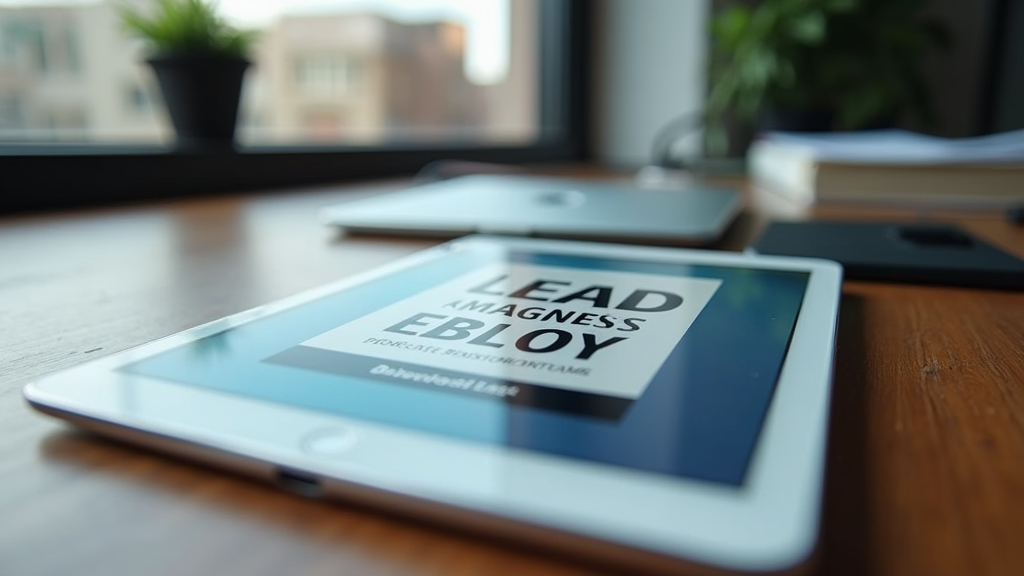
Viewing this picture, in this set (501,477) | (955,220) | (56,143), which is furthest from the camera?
(56,143)

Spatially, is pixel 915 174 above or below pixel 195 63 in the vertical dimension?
below

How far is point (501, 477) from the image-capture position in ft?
0.61

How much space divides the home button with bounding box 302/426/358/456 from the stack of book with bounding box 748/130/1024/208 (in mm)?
821

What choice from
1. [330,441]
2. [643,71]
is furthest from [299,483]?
[643,71]

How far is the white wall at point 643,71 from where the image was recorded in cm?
200

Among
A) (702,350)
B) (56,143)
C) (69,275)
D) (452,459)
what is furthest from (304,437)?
(56,143)

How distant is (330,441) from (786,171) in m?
0.97

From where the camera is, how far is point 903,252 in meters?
0.55

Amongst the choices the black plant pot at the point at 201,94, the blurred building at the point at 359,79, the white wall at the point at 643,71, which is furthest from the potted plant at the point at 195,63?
the white wall at the point at 643,71

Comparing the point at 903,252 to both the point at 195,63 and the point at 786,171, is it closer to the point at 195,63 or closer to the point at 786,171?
the point at 786,171

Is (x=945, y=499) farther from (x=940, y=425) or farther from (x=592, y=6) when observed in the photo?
(x=592, y=6)

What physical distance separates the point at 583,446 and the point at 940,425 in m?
0.15

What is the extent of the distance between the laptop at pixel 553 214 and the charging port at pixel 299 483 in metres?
0.41

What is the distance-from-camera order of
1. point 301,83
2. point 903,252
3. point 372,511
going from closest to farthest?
point 372,511, point 903,252, point 301,83
